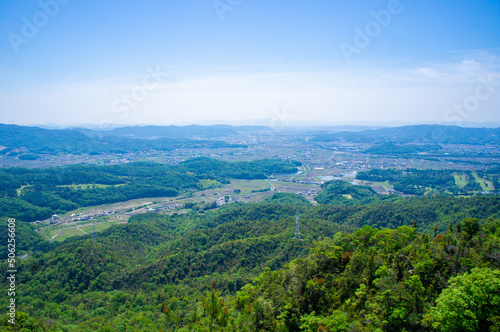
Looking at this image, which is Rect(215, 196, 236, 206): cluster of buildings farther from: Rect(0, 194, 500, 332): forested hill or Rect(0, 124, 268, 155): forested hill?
Rect(0, 124, 268, 155): forested hill

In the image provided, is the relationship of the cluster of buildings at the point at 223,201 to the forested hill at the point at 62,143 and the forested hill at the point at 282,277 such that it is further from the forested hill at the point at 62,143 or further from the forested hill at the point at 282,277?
the forested hill at the point at 62,143

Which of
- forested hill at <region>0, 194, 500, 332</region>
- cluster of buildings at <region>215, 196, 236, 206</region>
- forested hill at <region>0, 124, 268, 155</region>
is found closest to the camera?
forested hill at <region>0, 194, 500, 332</region>

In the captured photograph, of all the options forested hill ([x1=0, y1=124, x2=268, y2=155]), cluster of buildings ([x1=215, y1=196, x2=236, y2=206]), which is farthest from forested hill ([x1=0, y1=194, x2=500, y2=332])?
forested hill ([x1=0, y1=124, x2=268, y2=155])

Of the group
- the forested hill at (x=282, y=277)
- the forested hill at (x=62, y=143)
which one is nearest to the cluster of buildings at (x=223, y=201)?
the forested hill at (x=282, y=277)

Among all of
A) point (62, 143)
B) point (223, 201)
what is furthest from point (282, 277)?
point (62, 143)

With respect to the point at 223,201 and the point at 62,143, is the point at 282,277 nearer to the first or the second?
the point at 223,201

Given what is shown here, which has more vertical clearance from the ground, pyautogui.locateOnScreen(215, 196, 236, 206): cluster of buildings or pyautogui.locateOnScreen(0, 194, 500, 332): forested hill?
pyautogui.locateOnScreen(0, 194, 500, 332): forested hill

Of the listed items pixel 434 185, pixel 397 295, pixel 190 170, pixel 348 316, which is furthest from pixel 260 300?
pixel 190 170

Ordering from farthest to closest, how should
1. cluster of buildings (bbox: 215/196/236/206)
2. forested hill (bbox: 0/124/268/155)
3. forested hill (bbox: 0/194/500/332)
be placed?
forested hill (bbox: 0/124/268/155)
cluster of buildings (bbox: 215/196/236/206)
forested hill (bbox: 0/194/500/332)

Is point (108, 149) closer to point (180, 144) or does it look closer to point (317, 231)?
point (180, 144)

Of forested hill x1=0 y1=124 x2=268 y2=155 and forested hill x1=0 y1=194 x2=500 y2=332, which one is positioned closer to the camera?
forested hill x1=0 y1=194 x2=500 y2=332
